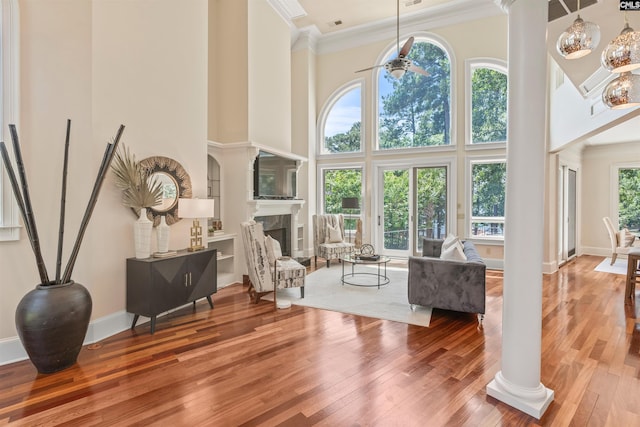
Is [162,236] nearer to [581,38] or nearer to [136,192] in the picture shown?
[136,192]

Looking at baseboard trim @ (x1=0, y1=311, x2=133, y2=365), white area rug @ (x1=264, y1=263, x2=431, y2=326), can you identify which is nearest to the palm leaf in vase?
baseboard trim @ (x1=0, y1=311, x2=133, y2=365)

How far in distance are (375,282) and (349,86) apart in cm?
525

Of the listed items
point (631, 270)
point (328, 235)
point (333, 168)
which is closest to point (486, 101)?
point (333, 168)

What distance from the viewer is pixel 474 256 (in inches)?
160

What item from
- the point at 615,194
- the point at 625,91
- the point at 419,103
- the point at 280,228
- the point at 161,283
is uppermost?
the point at 419,103

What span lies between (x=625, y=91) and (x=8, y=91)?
192 inches

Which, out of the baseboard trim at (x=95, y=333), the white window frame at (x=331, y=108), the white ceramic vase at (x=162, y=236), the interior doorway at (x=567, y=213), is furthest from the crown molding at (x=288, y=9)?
the interior doorway at (x=567, y=213)

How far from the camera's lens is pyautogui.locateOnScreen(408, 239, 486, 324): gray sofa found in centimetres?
358

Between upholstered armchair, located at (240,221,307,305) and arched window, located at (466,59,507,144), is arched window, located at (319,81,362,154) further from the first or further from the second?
upholstered armchair, located at (240,221,307,305)

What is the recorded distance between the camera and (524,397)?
210cm

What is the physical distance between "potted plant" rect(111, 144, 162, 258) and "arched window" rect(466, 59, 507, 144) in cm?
631

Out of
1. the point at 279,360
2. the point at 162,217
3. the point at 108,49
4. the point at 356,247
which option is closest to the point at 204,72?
the point at 108,49

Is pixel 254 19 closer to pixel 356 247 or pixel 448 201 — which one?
pixel 356 247

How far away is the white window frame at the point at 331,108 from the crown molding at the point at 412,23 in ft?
3.19
